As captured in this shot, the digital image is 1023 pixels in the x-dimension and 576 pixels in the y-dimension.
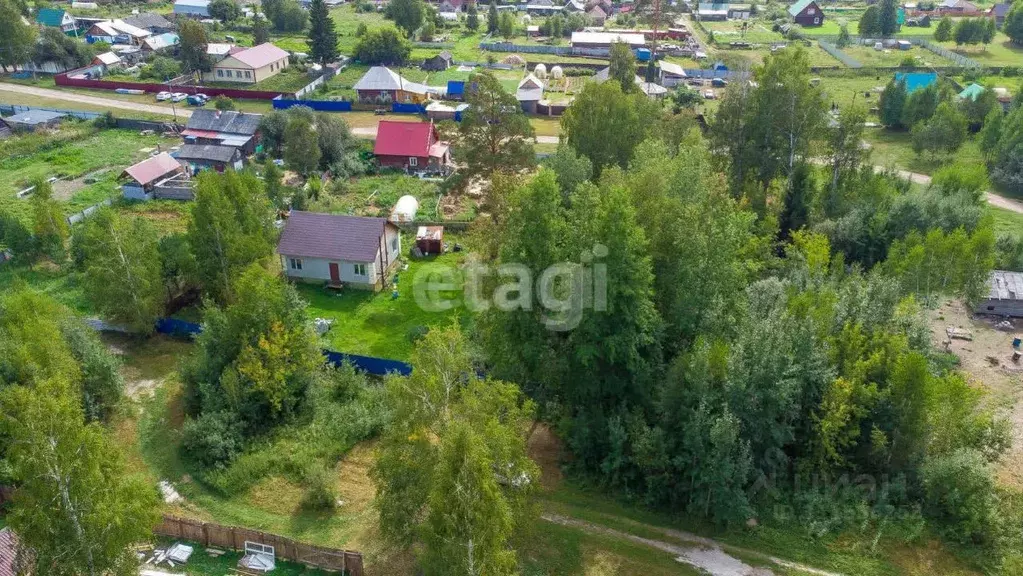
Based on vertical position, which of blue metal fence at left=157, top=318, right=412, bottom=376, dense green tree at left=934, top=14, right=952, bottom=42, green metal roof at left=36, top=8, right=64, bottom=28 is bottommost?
blue metal fence at left=157, top=318, right=412, bottom=376

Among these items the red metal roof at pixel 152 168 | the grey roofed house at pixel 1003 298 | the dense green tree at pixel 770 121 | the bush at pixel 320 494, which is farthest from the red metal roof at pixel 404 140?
the grey roofed house at pixel 1003 298

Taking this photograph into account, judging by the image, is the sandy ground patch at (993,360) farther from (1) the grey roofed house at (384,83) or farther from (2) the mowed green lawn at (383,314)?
(1) the grey roofed house at (384,83)

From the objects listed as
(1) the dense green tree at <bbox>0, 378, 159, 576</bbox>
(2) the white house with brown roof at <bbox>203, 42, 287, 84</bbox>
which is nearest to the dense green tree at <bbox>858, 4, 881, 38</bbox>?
(2) the white house with brown roof at <bbox>203, 42, 287, 84</bbox>

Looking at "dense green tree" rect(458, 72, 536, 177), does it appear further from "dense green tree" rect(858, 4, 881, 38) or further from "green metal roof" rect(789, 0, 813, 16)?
"green metal roof" rect(789, 0, 813, 16)

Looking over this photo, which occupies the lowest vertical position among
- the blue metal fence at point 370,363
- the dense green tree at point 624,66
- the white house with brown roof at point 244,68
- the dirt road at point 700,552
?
the dirt road at point 700,552

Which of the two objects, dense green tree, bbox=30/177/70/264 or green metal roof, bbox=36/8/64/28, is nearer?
dense green tree, bbox=30/177/70/264

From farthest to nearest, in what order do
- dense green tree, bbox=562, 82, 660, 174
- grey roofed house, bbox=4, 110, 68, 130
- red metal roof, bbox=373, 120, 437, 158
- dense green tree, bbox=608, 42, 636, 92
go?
grey roofed house, bbox=4, 110, 68, 130 → red metal roof, bbox=373, 120, 437, 158 → dense green tree, bbox=608, 42, 636, 92 → dense green tree, bbox=562, 82, 660, 174

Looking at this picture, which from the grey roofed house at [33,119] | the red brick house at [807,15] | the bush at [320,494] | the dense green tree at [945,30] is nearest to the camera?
the bush at [320,494]

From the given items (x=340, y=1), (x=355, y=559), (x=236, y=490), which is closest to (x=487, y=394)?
(x=355, y=559)

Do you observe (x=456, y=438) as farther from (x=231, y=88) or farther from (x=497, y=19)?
(x=497, y=19)
